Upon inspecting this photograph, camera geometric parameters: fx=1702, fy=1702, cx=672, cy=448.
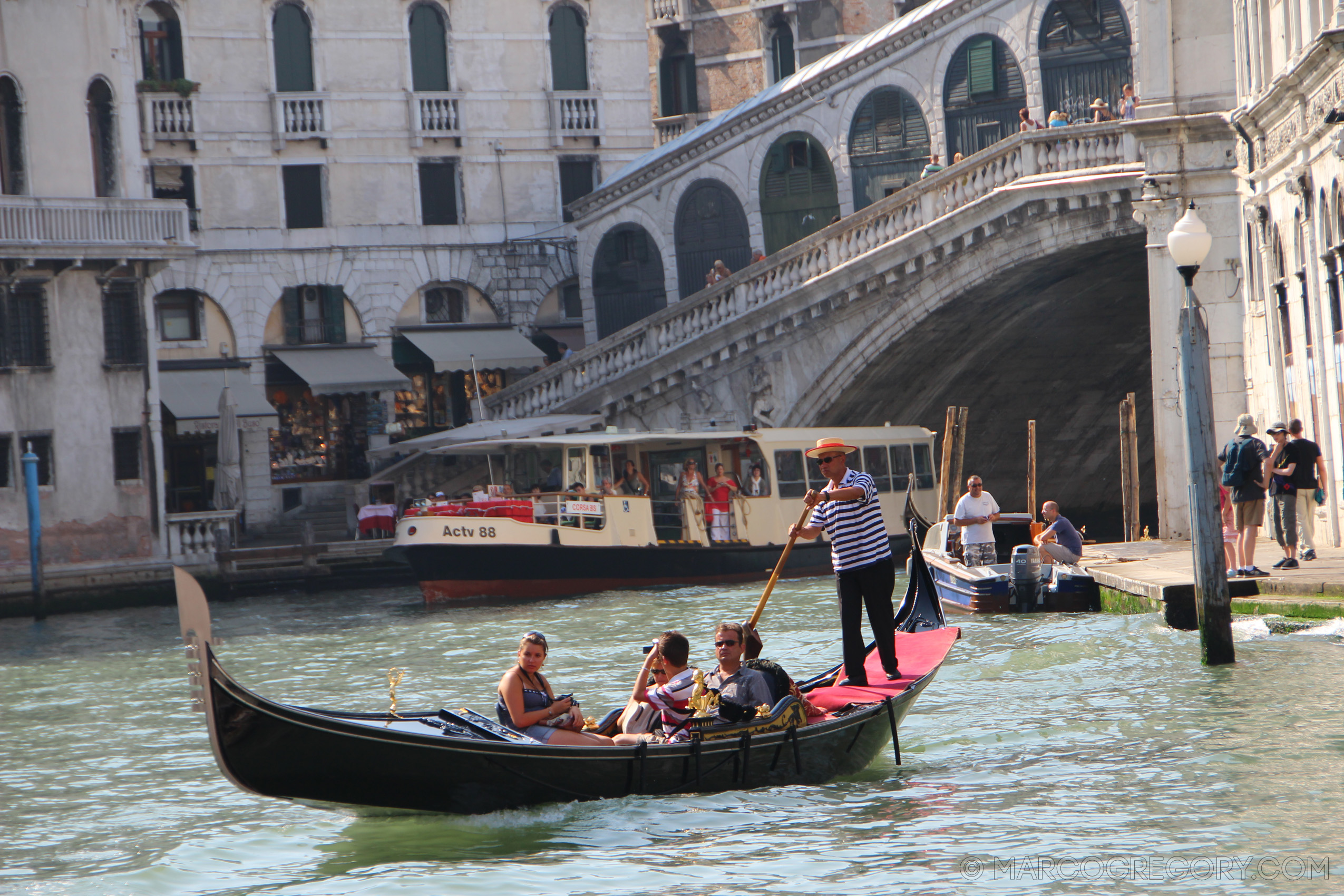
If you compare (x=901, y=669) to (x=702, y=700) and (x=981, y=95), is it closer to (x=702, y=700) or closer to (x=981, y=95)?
(x=702, y=700)

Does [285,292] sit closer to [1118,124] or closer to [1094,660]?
[1118,124]

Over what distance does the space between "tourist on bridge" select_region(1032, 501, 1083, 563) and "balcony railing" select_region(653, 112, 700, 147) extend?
16813mm

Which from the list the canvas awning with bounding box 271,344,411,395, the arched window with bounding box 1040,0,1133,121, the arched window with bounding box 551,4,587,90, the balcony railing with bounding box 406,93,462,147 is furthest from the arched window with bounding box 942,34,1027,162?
the canvas awning with bounding box 271,344,411,395

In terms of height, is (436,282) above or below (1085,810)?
→ above

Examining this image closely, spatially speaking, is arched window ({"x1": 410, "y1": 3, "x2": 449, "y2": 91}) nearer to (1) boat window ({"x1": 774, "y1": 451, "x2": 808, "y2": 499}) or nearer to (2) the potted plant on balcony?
(2) the potted plant on balcony

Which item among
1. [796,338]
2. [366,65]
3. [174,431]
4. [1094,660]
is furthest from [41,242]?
[1094,660]

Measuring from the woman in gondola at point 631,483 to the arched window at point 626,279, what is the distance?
802 cm

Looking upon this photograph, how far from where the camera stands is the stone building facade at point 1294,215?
41.7 ft

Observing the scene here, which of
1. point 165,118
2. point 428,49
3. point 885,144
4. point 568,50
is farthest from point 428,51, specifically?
point 885,144

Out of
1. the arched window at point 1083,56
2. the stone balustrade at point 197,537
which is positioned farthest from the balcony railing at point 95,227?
the arched window at point 1083,56

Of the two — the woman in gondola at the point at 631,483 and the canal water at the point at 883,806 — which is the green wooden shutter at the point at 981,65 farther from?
the canal water at the point at 883,806

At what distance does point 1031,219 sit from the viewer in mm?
19938

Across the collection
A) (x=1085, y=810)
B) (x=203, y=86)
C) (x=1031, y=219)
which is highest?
(x=203, y=86)

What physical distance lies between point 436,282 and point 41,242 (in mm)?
7968
